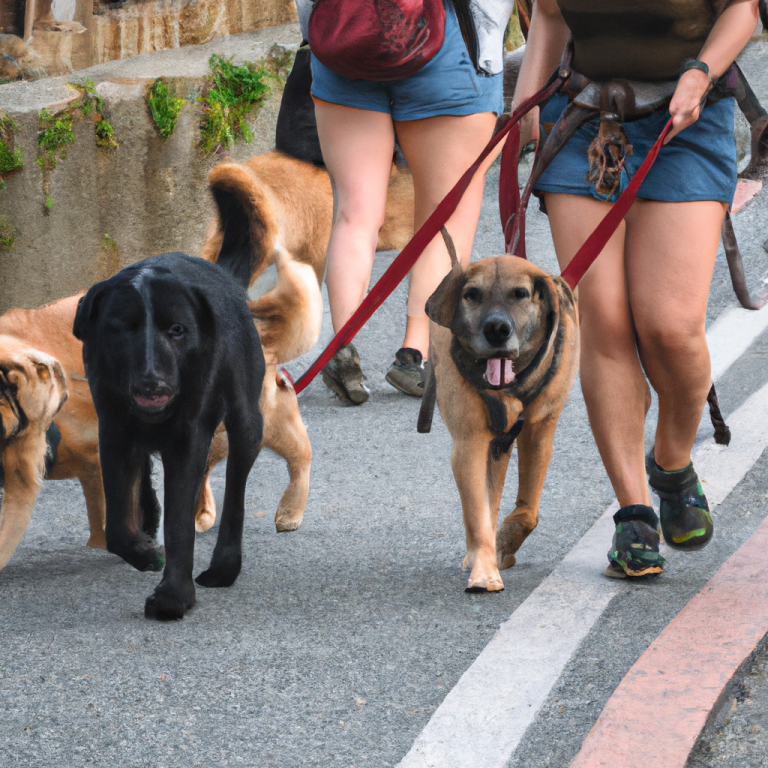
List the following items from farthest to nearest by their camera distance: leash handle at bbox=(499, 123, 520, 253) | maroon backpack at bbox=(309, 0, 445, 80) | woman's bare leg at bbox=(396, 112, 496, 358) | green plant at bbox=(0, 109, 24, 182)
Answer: green plant at bbox=(0, 109, 24, 182), woman's bare leg at bbox=(396, 112, 496, 358), maroon backpack at bbox=(309, 0, 445, 80), leash handle at bbox=(499, 123, 520, 253)

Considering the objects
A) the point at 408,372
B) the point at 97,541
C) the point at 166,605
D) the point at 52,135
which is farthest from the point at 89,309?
the point at 52,135

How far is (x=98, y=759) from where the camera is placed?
217 cm

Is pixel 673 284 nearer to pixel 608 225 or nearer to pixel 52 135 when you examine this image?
pixel 608 225

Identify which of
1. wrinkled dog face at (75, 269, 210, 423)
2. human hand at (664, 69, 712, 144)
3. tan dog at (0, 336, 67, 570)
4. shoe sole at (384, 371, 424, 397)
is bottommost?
shoe sole at (384, 371, 424, 397)

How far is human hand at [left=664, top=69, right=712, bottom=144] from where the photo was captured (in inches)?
110

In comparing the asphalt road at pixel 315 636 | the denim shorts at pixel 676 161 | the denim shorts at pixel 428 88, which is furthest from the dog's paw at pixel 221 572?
the denim shorts at pixel 428 88

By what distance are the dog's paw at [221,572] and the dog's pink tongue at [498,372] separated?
0.95 m

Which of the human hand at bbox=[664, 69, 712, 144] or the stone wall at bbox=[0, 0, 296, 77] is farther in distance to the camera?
the stone wall at bbox=[0, 0, 296, 77]

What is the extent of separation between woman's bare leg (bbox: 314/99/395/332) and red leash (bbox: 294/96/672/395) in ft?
2.25

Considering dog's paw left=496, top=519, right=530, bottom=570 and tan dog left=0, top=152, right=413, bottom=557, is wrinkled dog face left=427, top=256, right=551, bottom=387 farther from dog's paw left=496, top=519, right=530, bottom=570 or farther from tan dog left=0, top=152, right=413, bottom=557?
tan dog left=0, top=152, right=413, bottom=557

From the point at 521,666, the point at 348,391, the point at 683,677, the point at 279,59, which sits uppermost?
the point at 279,59

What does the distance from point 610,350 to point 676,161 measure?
594mm

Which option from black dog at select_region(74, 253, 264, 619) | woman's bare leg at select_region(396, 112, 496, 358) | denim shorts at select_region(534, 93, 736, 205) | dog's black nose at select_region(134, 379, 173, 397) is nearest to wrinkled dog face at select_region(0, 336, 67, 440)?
black dog at select_region(74, 253, 264, 619)

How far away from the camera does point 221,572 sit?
303 centimetres
